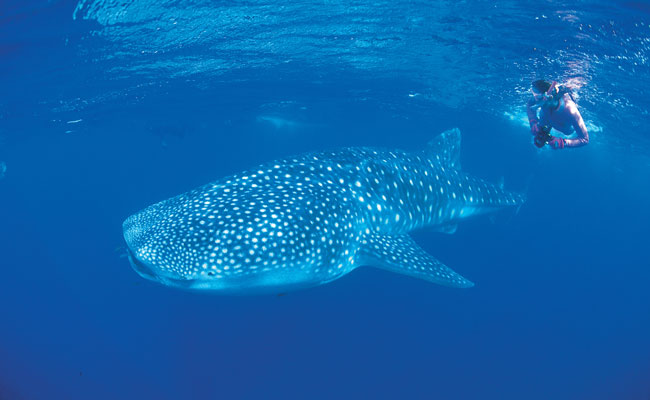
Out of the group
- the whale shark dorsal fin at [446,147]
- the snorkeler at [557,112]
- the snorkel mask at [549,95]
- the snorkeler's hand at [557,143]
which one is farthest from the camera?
the whale shark dorsal fin at [446,147]

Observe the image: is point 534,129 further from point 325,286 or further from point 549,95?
point 325,286

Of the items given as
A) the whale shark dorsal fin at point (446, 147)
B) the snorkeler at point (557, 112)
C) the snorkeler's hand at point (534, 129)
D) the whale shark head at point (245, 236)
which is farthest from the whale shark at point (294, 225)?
the snorkeler at point (557, 112)

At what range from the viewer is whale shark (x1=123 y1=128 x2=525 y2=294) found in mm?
4598

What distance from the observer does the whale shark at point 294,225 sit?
15.1 feet

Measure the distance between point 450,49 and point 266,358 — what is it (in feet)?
38.9

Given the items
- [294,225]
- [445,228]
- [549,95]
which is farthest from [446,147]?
[294,225]

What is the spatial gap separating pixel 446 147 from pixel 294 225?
605 centimetres

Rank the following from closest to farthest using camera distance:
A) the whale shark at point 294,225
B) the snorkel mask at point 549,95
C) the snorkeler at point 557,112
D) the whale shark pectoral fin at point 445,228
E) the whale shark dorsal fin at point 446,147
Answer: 1. the whale shark at point 294,225
2. the snorkeler at point 557,112
3. the snorkel mask at point 549,95
4. the whale shark pectoral fin at point 445,228
5. the whale shark dorsal fin at point 446,147

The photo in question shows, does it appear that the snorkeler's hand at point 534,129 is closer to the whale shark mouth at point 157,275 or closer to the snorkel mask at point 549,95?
the snorkel mask at point 549,95

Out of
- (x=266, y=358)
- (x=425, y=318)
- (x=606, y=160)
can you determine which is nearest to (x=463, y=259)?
(x=425, y=318)

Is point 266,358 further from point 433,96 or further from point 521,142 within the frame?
point 521,142

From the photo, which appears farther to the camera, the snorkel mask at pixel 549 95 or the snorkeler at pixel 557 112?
the snorkel mask at pixel 549 95

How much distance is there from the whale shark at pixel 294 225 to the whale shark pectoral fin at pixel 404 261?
Answer: 0.06ft

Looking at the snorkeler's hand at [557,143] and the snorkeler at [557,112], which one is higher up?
the snorkeler at [557,112]
